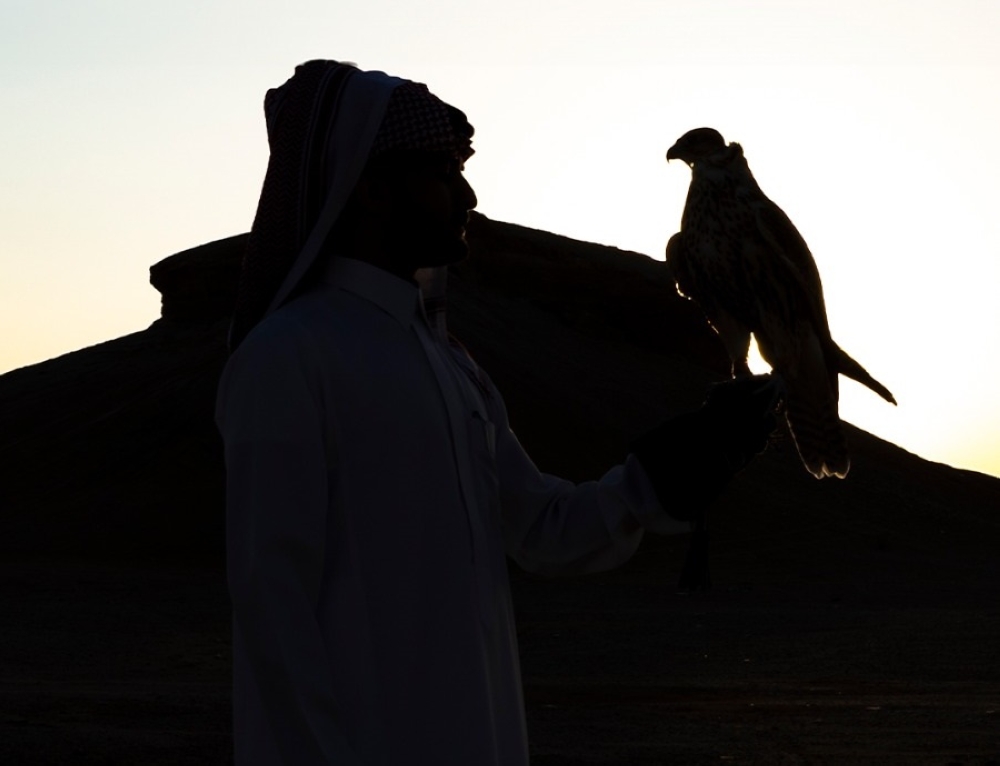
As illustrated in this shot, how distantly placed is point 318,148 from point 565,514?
A: 2.96ft

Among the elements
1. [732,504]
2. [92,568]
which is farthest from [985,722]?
[732,504]

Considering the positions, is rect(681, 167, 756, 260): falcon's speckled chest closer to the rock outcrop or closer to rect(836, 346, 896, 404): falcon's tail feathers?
rect(836, 346, 896, 404): falcon's tail feathers

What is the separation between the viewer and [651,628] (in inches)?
760

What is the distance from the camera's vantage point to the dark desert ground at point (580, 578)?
1141cm

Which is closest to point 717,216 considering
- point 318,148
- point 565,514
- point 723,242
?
point 723,242

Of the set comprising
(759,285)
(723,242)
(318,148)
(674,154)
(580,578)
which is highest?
(674,154)

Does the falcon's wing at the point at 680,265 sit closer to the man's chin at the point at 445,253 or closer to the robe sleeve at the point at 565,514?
the robe sleeve at the point at 565,514

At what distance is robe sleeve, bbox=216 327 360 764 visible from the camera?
2.88m

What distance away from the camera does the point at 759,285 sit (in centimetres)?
442

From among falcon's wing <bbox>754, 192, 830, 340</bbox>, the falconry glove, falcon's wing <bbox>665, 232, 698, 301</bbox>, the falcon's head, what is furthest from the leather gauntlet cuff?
the falcon's head

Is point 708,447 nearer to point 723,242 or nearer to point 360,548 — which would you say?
point 360,548

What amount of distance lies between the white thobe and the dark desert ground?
22.3 feet

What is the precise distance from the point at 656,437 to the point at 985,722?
29.0 ft

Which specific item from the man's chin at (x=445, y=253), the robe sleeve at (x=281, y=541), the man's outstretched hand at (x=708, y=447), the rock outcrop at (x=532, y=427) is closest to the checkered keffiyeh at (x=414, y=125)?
the man's chin at (x=445, y=253)
